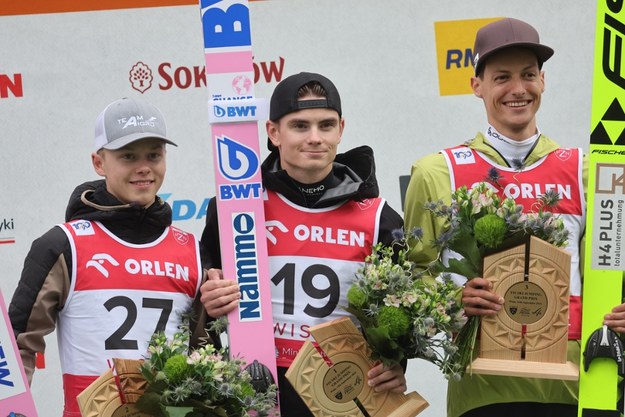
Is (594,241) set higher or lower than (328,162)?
lower

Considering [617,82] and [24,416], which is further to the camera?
[617,82]

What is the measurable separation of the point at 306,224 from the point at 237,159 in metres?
0.31

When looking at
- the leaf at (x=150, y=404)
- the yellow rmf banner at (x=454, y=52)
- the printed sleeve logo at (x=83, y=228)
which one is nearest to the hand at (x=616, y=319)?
the leaf at (x=150, y=404)

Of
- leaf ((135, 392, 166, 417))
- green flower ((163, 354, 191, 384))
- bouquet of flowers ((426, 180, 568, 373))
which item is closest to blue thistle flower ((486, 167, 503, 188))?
bouquet of flowers ((426, 180, 568, 373))

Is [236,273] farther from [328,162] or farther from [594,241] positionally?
[594,241]

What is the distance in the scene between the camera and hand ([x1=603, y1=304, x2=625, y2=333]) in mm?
3812

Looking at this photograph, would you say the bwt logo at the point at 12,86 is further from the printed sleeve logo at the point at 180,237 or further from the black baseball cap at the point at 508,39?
the black baseball cap at the point at 508,39

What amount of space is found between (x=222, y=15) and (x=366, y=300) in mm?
1052

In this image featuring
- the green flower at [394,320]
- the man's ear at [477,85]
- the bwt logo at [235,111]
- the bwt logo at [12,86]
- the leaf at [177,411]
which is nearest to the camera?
the leaf at [177,411]

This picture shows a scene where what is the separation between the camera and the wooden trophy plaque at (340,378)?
3639 mm

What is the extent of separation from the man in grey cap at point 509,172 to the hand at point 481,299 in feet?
0.86

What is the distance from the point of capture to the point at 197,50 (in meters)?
5.43

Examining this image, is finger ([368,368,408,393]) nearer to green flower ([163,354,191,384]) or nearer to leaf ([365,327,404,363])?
leaf ([365,327,404,363])

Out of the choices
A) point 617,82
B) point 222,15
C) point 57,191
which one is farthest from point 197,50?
point 617,82
